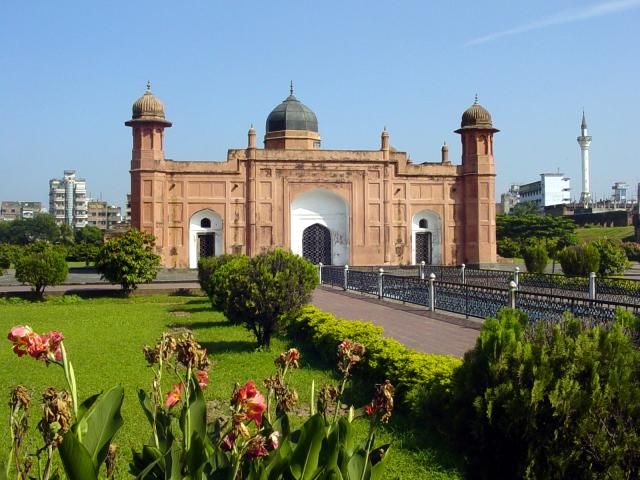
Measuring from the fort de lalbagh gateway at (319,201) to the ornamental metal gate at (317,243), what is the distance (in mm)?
42

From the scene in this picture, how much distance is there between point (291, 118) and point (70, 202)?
75.6 meters

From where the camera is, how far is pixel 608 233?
47531 mm

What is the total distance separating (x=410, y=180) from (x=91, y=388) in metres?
23.3

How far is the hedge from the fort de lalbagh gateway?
18.4m

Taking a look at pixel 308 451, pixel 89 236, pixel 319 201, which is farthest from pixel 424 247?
pixel 89 236

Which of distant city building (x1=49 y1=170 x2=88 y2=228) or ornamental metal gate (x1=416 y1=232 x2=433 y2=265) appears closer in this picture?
ornamental metal gate (x1=416 y1=232 x2=433 y2=265)

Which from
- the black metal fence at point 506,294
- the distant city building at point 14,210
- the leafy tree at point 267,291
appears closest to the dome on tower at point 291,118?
the black metal fence at point 506,294

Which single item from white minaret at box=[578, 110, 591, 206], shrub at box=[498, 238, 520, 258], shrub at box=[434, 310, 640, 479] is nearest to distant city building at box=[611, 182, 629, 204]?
white minaret at box=[578, 110, 591, 206]

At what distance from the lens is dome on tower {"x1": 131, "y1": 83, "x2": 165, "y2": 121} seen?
1055 inches

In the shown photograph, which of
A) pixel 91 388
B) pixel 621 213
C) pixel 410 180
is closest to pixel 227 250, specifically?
pixel 410 180

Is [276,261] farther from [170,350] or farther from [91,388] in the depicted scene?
[170,350]

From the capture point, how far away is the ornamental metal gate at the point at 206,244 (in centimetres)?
2792

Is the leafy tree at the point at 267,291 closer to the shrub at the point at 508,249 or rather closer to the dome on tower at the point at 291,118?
the dome on tower at the point at 291,118

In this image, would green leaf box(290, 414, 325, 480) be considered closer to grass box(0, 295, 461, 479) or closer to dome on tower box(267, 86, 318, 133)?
grass box(0, 295, 461, 479)
